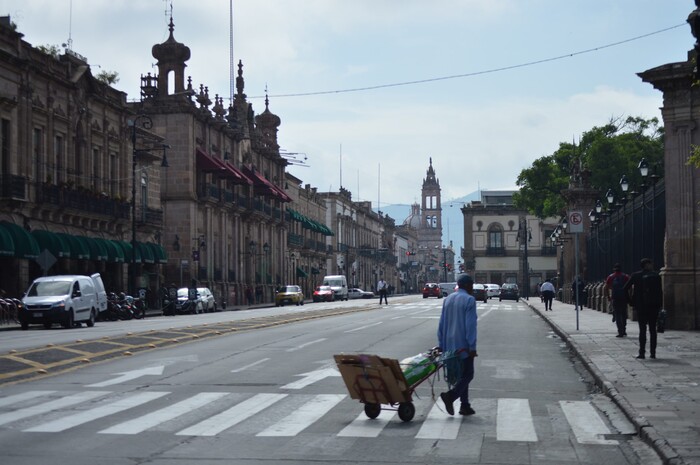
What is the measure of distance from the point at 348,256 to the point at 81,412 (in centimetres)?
12327

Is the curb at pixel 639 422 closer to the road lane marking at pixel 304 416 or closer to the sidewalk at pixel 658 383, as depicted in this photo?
the sidewalk at pixel 658 383

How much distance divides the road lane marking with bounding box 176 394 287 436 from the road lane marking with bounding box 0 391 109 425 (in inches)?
84.6

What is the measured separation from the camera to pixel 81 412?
1327 cm

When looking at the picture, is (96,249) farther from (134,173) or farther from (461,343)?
(461,343)

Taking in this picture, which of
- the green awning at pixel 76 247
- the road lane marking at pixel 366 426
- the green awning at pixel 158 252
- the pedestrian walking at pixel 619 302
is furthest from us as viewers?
the green awning at pixel 158 252

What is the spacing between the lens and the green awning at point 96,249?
54.0m

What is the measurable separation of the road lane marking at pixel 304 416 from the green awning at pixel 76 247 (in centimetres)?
3797

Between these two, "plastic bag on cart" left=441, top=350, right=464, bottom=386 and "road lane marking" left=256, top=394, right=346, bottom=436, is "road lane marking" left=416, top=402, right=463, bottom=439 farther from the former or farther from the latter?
"road lane marking" left=256, top=394, right=346, bottom=436

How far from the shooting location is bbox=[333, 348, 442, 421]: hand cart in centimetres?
1255

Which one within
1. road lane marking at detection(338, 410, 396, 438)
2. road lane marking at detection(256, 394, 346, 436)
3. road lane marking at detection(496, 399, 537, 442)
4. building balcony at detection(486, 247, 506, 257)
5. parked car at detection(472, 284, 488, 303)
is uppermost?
building balcony at detection(486, 247, 506, 257)

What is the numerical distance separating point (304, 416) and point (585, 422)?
3332 millimetres

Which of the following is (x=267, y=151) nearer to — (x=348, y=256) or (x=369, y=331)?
(x=348, y=256)

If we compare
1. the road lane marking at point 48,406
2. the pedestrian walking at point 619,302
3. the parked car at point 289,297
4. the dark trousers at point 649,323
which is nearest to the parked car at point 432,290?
the parked car at point 289,297

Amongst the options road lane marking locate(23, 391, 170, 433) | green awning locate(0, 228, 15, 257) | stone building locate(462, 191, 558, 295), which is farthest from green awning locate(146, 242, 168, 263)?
stone building locate(462, 191, 558, 295)
